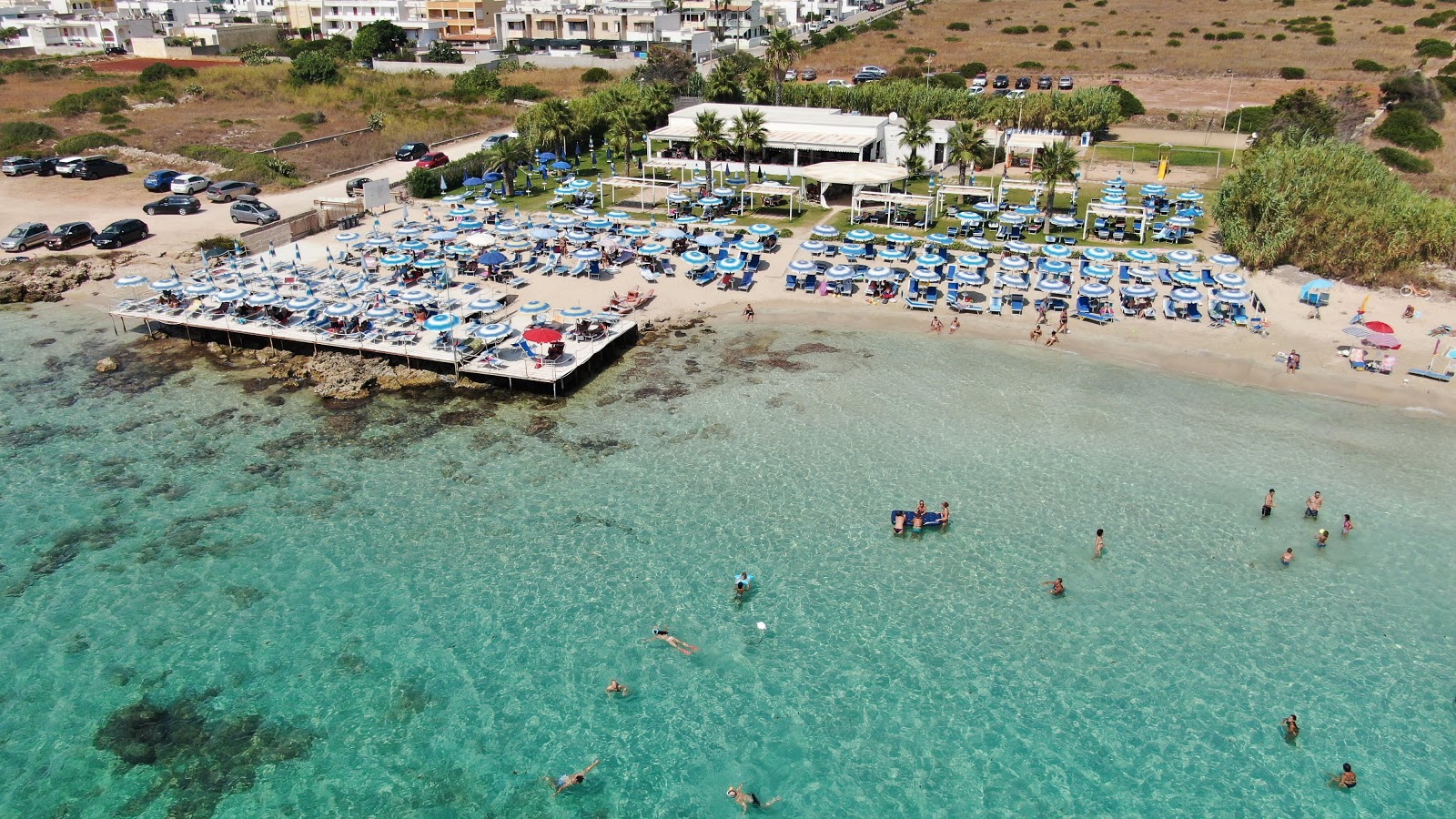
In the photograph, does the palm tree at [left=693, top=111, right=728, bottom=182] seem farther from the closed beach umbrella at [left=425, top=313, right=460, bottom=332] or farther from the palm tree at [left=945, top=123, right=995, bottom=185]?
the closed beach umbrella at [left=425, top=313, right=460, bottom=332]

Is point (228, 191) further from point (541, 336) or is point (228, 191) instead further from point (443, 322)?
point (541, 336)

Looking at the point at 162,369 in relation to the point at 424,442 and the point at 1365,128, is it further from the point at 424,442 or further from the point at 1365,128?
the point at 1365,128

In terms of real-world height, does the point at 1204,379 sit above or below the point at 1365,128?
below

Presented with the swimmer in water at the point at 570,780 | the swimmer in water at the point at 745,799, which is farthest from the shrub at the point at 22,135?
the swimmer in water at the point at 745,799

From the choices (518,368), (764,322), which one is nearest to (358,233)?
(518,368)

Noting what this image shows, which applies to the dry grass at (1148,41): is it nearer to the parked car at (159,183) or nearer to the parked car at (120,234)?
the parked car at (159,183)
